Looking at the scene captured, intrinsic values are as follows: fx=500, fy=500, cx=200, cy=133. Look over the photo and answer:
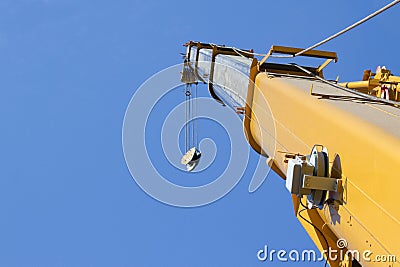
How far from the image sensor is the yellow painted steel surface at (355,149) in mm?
2404

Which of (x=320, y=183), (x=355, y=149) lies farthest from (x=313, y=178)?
(x=355, y=149)

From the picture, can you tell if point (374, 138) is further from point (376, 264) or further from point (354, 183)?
point (376, 264)

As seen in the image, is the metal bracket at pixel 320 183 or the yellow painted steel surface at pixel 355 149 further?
the metal bracket at pixel 320 183

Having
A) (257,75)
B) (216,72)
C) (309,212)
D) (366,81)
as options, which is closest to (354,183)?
(309,212)

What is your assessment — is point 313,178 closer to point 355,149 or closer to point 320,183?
point 320,183

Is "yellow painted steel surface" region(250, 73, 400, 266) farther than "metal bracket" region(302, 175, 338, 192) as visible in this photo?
No

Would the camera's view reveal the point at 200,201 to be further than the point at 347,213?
Yes

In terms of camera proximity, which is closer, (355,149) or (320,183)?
(355,149)

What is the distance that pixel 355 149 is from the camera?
107 inches

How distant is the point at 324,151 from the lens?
3.09 m

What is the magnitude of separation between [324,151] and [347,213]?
1.40ft

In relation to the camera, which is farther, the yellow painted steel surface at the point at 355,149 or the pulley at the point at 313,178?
the pulley at the point at 313,178

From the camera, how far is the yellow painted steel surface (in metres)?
2.40

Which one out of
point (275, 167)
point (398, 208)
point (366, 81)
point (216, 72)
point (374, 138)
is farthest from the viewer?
point (366, 81)
